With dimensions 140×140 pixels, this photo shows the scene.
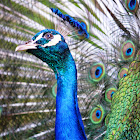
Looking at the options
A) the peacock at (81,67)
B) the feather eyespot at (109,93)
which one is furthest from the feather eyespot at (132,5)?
the feather eyespot at (109,93)

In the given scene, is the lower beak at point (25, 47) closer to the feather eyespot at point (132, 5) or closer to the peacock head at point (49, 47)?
the peacock head at point (49, 47)

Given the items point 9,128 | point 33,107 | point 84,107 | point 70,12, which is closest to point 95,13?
point 70,12

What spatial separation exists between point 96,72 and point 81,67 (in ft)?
0.39

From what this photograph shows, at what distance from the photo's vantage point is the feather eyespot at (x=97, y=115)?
1.52m

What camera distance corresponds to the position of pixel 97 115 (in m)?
1.54

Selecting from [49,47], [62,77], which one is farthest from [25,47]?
[62,77]

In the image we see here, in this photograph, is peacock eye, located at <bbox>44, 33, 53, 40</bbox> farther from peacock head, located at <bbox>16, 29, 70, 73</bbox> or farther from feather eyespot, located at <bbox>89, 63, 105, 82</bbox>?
feather eyespot, located at <bbox>89, 63, 105, 82</bbox>

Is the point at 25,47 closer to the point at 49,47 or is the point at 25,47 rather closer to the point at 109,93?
the point at 49,47

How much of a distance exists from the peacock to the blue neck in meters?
0.24

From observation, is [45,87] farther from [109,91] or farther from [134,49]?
[134,49]

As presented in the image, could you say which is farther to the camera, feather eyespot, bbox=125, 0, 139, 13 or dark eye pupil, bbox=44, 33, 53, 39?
feather eyespot, bbox=125, 0, 139, 13

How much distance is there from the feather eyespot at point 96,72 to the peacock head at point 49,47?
0.55 metres

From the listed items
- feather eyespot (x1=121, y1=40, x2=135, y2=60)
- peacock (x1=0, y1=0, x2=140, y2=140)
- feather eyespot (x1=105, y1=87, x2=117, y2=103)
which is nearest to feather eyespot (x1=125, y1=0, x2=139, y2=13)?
peacock (x1=0, y1=0, x2=140, y2=140)

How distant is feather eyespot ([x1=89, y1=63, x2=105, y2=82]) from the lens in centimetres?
150
